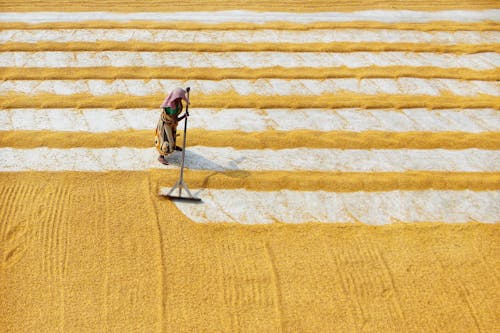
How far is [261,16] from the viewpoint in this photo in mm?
12164

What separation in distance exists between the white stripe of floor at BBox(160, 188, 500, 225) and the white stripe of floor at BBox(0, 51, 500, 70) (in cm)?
398

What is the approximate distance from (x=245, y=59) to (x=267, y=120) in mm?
2265

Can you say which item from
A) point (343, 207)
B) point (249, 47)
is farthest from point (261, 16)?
point (343, 207)

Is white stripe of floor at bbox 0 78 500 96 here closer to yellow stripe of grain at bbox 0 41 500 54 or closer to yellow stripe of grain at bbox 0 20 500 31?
yellow stripe of grain at bbox 0 41 500 54

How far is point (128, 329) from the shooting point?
568cm

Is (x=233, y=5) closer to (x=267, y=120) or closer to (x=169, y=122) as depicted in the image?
(x=267, y=120)

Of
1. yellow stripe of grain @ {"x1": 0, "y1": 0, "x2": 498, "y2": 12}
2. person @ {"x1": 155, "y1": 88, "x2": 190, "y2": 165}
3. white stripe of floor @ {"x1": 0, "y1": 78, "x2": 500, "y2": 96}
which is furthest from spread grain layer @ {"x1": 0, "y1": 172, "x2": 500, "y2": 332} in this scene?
yellow stripe of grain @ {"x1": 0, "y1": 0, "x2": 498, "y2": 12}

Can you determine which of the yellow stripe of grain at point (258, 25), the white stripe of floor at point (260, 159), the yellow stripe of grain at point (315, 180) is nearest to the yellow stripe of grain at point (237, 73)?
the yellow stripe of grain at point (258, 25)

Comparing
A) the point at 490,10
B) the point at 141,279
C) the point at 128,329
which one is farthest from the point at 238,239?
the point at 490,10

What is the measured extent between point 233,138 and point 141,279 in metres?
3.32

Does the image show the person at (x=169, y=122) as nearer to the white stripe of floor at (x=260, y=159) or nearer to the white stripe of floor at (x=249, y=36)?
the white stripe of floor at (x=260, y=159)

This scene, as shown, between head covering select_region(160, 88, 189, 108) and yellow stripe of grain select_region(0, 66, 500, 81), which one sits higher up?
head covering select_region(160, 88, 189, 108)

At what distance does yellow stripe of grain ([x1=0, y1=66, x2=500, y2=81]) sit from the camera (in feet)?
32.6

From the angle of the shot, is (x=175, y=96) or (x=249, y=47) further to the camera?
(x=249, y=47)
